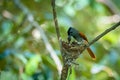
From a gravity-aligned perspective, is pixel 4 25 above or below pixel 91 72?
above

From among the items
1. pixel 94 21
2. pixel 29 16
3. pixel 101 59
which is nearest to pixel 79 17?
pixel 94 21

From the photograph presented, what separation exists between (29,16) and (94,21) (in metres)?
1.01

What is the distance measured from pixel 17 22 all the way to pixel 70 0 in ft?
1.22

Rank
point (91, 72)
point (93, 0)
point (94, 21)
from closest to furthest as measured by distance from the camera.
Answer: point (91, 72) < point (93, 0) < point (94, 21)

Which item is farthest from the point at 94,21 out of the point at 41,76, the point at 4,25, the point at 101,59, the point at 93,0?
the point at 41,76

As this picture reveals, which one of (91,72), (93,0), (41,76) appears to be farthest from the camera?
(93,0)

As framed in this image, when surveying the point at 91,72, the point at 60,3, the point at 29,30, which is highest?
the point at 60,3

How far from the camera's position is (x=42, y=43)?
2.15 meters

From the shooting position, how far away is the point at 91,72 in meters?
2.03

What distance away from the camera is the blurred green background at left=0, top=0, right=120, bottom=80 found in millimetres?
1918

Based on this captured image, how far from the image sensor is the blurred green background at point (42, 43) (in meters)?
1.92

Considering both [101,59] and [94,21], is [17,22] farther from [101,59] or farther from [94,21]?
[94,21]

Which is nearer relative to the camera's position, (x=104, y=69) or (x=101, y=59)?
(x=104, y=69)

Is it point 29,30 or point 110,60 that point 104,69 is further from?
point 29,30
